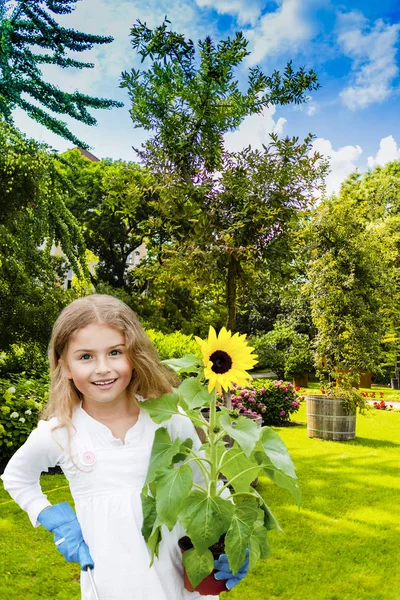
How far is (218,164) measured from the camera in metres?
4.70

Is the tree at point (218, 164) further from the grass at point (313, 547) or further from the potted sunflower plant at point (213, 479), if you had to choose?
Result: the potted sunflower plant at point (213, 479)

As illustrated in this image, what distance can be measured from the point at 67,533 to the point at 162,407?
0.46 m

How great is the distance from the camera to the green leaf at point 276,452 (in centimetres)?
142

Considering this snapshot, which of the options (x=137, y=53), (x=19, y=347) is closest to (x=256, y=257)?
(x=137, y=53)

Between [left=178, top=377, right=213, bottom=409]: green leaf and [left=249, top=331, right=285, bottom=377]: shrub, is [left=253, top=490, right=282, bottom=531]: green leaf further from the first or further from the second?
[left=249, top=331, right=285, bottom=377]: shrub

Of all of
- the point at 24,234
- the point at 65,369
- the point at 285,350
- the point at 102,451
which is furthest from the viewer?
the point at 285,350

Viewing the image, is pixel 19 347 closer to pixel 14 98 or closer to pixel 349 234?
pixel 14 98

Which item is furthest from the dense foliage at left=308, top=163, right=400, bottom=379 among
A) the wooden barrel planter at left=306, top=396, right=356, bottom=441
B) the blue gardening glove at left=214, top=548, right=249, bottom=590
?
the blue gardening glove at left=214, top=548, right=249, bottom=590

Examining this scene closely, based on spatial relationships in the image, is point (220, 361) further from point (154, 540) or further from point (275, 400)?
point (275, 400)

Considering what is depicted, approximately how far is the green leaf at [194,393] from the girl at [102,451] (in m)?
0.24

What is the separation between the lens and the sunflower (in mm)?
1539

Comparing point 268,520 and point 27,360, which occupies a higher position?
point 27,360

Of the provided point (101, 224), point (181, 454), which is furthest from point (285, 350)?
point (181, 454)

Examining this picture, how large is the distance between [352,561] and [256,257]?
8.21ft
